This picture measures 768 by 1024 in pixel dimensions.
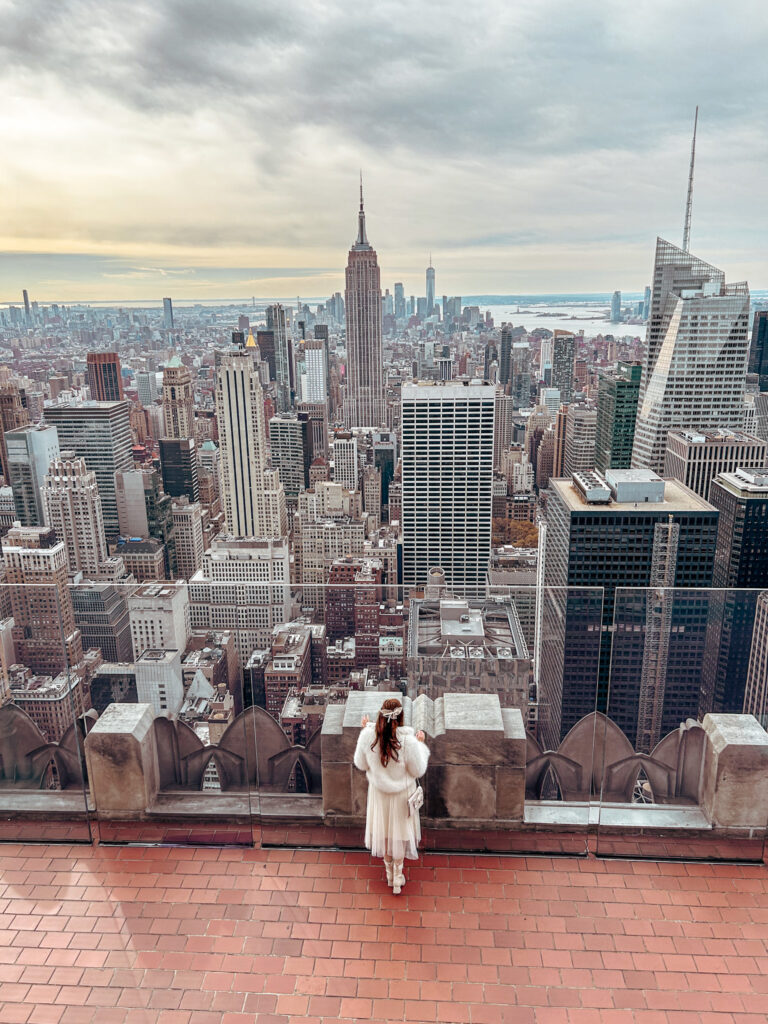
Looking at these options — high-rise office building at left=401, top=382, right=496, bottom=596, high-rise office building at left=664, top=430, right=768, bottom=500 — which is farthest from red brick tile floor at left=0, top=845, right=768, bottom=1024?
high-rise office building at left=401, top=382, right=496, bottom=596

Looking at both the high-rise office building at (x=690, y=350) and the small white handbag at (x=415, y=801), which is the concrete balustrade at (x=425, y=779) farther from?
the high-rise office building at (x=690, y=350)

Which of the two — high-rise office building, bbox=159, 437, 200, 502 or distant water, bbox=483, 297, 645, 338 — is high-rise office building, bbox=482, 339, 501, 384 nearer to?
distant water, bbox=483, 297, 645, 338

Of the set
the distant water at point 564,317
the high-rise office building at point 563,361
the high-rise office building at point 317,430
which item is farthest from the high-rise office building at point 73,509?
the high-rise office building at point 563,361

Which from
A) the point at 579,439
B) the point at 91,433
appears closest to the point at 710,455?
the point at 579,439

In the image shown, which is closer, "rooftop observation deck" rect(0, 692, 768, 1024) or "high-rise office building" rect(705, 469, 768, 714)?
"rooftop observation deck" rect(0, 692, 768, 1024)

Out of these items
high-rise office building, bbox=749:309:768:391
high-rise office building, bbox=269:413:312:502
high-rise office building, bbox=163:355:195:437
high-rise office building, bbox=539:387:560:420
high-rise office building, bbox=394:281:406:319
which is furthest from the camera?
high-rise office building, bbox=394:281:406:319

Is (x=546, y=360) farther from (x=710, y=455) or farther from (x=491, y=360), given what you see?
(x=710, y=455)
